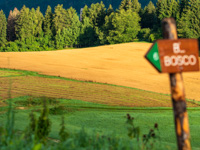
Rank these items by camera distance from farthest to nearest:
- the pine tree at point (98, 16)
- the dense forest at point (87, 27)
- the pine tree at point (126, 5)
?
the pine tree at point (98, 16), the pine tree at point (126, 5), the dense forest at point (87, 27)

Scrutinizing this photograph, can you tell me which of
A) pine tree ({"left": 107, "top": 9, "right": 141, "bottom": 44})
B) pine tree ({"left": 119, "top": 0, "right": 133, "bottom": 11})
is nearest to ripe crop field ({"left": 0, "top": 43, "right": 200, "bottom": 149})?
pine tree ({"left": 107, "top": 9, "right": 141, "bottom": 44})

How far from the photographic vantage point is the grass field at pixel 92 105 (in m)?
13.0

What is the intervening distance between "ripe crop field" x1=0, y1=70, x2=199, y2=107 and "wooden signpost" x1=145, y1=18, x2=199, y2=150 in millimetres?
13859

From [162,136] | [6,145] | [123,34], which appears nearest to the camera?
[6,145]

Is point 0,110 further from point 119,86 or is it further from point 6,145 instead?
point 119,86

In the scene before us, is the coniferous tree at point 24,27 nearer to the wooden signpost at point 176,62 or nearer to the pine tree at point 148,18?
the pine tree at point 148,18

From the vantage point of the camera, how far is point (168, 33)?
20.2ft

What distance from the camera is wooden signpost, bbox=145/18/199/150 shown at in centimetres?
601

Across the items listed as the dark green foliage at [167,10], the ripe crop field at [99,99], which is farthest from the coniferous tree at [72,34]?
the ripe crop field at [99,99]

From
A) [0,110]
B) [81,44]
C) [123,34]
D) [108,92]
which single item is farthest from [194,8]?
[0,110]

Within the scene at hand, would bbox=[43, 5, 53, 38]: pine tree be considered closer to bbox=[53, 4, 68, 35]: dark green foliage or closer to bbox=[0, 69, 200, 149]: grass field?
bbox=[53, 4, 68, 35]: dark green foliage

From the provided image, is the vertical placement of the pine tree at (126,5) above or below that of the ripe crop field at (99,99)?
above

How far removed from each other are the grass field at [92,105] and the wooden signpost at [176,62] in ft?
14.1

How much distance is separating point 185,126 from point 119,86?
66.6 feet
